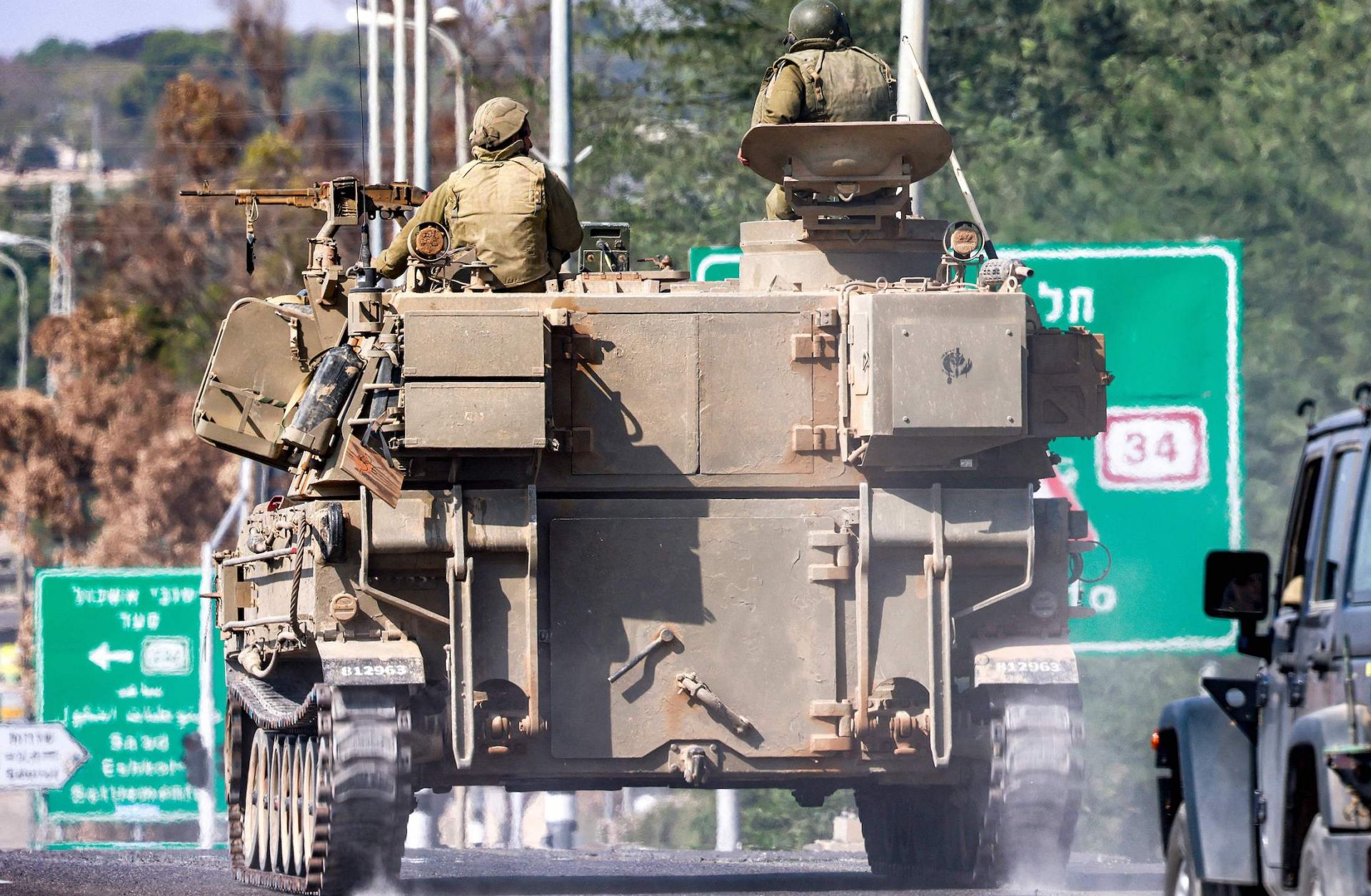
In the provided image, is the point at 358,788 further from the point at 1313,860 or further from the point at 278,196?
the point at 1313,860

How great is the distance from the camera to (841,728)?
13141 millimetres

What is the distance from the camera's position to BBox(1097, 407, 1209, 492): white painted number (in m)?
18.2

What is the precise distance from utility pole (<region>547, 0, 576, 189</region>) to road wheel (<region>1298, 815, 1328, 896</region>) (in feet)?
50.5

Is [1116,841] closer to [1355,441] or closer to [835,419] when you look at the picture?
[835,419]

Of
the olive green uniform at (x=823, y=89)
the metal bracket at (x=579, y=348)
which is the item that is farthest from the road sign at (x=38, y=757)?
the metal bracket at (x=579, y=348)

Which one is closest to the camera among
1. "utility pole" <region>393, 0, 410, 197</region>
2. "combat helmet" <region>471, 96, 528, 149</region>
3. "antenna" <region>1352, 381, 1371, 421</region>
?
"antenna" <region>1352, 381, 1371, 421</region>

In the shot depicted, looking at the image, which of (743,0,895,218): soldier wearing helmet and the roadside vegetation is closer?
(743,0,895,218): soldier wearing helmet

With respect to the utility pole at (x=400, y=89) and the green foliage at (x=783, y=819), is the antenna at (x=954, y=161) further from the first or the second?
the utility pole at (x=400, y=89)

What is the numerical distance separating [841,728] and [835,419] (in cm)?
133

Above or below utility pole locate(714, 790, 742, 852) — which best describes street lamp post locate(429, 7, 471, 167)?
above

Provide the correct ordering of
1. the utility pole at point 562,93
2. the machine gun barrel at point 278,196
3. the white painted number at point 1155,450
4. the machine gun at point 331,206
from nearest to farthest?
1. the machine gun at point 331,206
2. the machine gun barrel at point 278,196
3. the white painted number at point 1155,450
4. the utility pole at point 562,93

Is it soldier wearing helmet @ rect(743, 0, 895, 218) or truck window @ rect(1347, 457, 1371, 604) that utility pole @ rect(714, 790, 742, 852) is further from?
truck window @ rect(1347, 457, 1371, 604)

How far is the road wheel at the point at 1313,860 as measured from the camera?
8.13 metres

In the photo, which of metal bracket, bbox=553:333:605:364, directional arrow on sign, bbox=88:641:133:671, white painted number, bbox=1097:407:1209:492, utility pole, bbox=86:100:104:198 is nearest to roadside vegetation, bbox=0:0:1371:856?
white painted number, bbox=1097:407:1209:492
